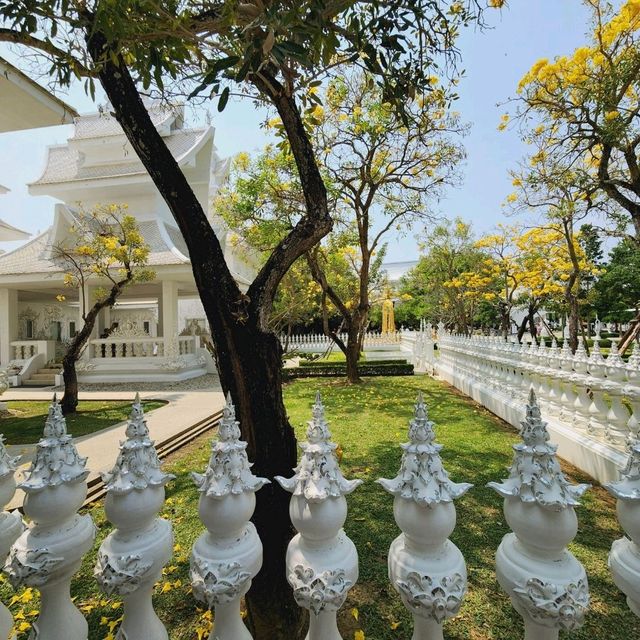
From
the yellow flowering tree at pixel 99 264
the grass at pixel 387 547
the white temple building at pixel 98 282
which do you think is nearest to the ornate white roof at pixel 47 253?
the white temple building at pixel 98 282

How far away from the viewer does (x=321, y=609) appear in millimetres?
1063

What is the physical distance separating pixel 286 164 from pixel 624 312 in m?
23.3

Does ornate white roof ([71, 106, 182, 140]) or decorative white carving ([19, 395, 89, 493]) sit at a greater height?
ornate white roof ([71, 106, 182, 140])

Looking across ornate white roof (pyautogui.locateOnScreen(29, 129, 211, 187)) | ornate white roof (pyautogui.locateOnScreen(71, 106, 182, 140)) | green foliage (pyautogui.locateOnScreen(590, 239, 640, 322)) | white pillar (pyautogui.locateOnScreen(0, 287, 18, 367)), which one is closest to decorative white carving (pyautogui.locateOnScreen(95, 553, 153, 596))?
ornate white roof (pyautogui.locateOnScreen(29, 129, 211, 187))

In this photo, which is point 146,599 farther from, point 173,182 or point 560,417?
point 560,417

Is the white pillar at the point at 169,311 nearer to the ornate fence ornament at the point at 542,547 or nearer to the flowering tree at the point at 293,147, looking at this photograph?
the flowering tree at the point at 293,147

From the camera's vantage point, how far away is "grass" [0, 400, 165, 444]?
686cm

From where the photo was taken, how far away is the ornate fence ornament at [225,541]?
1088 mm

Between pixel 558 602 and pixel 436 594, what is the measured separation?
0.29 metres

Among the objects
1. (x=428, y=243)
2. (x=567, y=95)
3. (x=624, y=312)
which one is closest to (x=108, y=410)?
(x=567, y=95)

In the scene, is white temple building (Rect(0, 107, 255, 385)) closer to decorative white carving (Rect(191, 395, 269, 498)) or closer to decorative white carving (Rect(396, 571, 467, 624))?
decorative white carving (Rect(191, 395, 269, 498))

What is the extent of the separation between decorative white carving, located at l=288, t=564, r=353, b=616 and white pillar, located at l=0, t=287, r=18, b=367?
17.0 metres

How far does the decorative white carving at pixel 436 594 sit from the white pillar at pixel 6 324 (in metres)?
17.2

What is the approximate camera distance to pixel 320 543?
1.12 metres
